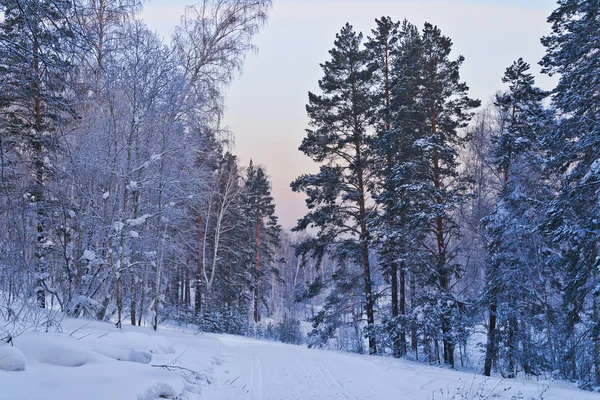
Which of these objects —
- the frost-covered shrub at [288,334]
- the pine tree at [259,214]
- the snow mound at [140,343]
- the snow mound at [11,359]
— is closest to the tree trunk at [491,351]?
the snow mound at [140,343]

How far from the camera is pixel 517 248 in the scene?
12180 mm

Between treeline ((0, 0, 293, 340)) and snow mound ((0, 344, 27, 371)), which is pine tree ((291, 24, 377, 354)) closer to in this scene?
treeline ((0, 0, 293, 340))

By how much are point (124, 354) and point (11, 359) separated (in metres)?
2.55

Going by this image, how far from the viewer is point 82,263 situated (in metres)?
11.6

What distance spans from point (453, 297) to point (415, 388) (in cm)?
630

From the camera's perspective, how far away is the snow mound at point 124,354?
586 centimetres

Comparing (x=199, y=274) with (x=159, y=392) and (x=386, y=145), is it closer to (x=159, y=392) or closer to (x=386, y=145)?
(x=386, y=145)

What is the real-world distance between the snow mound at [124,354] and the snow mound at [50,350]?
43.9 inches

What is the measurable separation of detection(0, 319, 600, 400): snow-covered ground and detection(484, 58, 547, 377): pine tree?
147 inches

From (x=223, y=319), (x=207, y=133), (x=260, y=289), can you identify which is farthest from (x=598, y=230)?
(x=260, y=289)

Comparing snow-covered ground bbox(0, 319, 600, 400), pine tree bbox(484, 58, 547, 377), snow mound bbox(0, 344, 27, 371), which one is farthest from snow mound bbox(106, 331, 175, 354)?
pine tree bbox(484, 58, 547, 377)

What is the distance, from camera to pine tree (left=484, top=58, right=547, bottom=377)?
39.7 feet

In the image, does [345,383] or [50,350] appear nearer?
[50,350]

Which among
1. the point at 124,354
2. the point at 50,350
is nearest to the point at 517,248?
the point at 124,354
